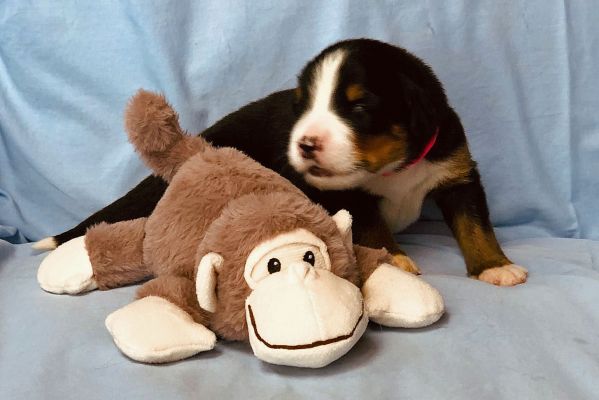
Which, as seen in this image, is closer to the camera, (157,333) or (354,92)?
(157,333)

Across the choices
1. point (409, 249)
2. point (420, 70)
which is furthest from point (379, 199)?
point (420, 70)

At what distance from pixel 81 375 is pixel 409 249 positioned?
1.18 meters

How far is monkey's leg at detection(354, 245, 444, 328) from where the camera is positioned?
1398 millimetres

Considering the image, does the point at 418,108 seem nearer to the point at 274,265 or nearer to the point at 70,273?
the point at 274,265

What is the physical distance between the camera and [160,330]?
130cm

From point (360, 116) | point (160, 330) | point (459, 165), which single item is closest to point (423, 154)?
point (459, 165)

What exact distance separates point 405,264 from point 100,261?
2.57 ft

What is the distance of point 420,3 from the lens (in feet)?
7.52

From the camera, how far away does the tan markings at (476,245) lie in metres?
1.89

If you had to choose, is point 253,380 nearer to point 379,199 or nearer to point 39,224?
point 379,199

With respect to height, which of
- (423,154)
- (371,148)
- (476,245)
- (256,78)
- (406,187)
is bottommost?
(476,245)

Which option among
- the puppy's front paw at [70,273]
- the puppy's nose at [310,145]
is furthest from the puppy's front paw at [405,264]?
the puppy's front paw at [70,273]

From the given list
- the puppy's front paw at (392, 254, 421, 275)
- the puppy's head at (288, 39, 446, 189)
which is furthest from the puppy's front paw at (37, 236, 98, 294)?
the puppy's front paw at (392, 254, 421, 275)

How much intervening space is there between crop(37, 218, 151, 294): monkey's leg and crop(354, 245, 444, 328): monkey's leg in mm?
572
